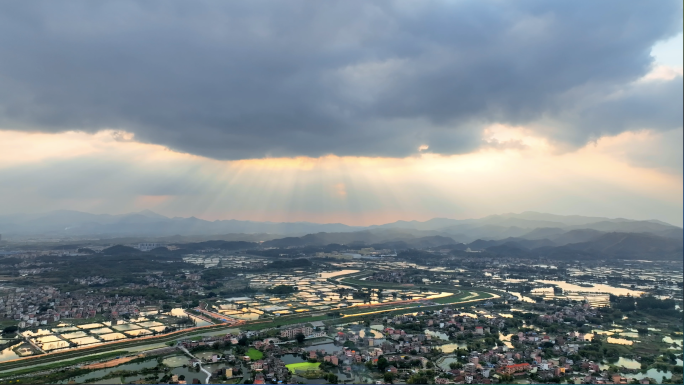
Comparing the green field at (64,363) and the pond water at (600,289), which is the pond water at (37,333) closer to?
the green field at (64,363)

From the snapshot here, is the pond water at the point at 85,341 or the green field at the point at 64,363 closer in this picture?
the green field at the point at 64,363

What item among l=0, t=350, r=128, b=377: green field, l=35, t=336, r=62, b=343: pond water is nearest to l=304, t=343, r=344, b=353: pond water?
l=0, t=350, r=128, b=377: green field

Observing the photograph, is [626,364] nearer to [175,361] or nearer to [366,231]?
[175,361]

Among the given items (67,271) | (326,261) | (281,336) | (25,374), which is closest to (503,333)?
(281,336)

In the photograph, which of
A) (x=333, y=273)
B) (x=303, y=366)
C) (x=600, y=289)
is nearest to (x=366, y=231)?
(x=333, y=273)

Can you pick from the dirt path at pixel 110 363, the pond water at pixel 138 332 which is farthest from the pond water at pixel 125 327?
the dirt path at pixel 110 363

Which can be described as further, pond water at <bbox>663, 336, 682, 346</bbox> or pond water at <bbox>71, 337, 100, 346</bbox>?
pond water at <bbox>663, 336, 682, 346</bbox>

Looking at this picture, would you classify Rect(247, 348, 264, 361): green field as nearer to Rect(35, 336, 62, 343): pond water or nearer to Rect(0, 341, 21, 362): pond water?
Rect(0, 341, 21, 362): pond water
